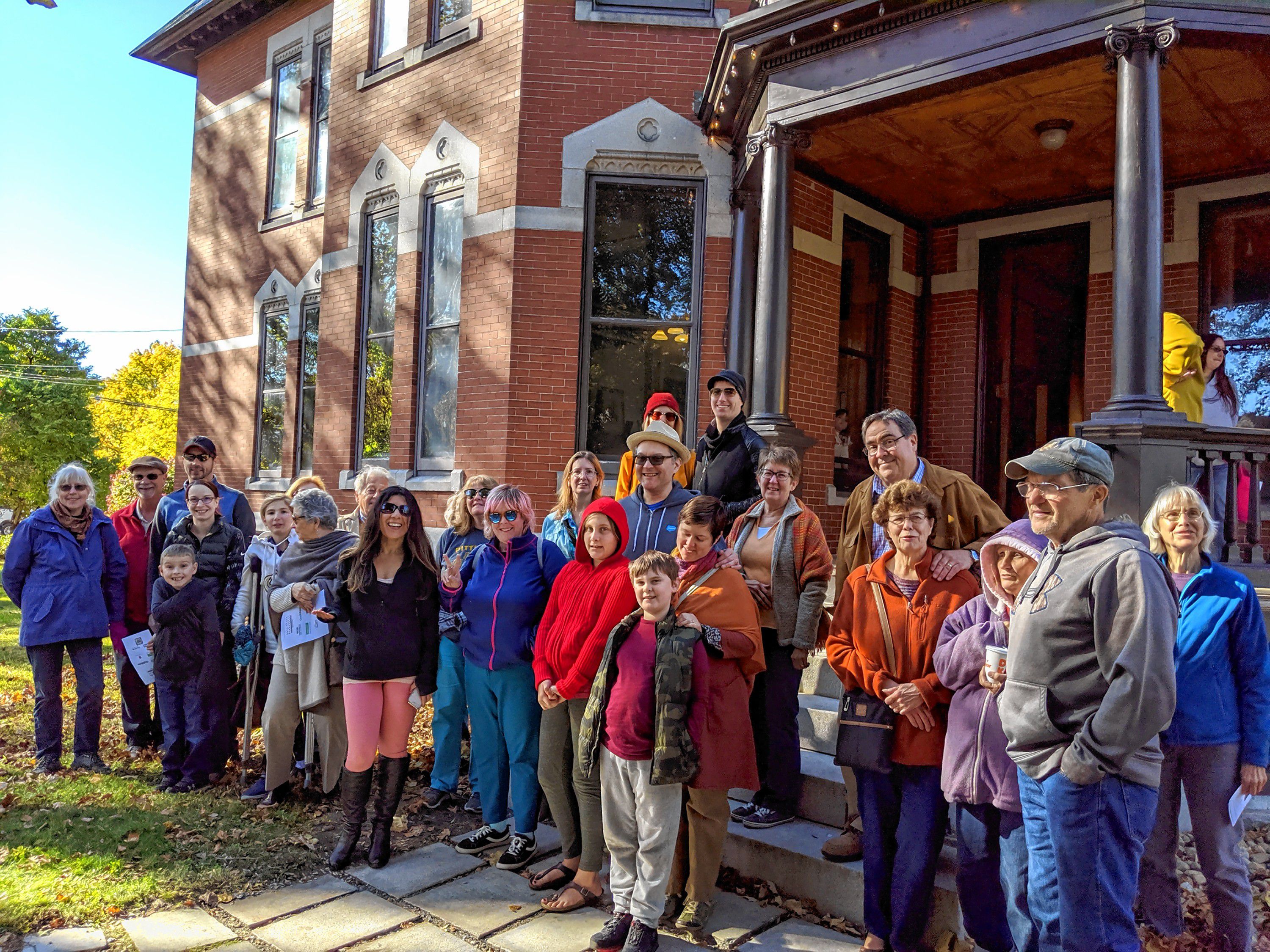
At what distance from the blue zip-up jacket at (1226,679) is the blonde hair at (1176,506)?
0.26 meters

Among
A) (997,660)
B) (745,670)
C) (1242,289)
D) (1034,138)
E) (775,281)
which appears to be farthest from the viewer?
(1242,289)

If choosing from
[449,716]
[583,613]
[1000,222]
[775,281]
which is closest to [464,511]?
[449,716]

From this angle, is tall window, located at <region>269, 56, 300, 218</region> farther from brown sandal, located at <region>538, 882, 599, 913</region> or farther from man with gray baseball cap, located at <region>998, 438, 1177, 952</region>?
man with gray baseball cap, located at <region>998, 438, 1177, 952</region>

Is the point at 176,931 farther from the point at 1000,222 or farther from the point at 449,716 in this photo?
the point at 1000,222

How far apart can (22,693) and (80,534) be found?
3591 millimetres

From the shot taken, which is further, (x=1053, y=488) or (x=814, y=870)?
(x=814, y=870)

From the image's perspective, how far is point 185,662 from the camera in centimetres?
566

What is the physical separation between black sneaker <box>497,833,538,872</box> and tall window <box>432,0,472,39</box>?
8.21 metres

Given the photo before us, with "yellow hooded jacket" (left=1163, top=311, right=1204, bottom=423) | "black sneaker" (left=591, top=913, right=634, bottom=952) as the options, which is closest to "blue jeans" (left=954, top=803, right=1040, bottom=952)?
"black sneaker" (left=591, top=913, right=634, bottom=952)

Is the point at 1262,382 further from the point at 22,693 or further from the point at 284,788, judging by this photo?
the point at 22,693

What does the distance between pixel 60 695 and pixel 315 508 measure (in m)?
2.51

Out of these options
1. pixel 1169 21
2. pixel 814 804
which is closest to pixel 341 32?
pixel 1169 21

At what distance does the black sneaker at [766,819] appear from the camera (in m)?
4.35

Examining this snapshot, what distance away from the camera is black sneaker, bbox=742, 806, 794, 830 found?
14.3 feet
